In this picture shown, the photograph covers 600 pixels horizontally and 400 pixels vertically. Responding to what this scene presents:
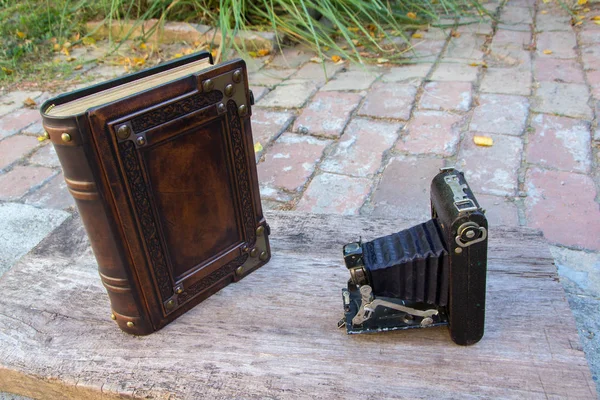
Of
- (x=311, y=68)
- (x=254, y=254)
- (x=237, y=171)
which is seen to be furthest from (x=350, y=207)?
(x=311, y=68)

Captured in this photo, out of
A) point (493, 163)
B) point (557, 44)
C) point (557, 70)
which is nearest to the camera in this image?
point (493, 163)

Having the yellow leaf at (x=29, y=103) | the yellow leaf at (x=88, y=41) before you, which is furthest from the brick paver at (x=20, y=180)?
the yellow leaf at (x=88, y=41)

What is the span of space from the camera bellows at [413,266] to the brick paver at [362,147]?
1.23m

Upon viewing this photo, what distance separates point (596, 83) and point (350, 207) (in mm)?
1744

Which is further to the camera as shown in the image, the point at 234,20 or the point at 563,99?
the point at 234,20

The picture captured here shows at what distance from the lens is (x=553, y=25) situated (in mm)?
3775

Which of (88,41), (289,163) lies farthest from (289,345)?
(88,41)

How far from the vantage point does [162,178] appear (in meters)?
1.22

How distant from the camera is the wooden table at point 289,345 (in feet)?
3.85

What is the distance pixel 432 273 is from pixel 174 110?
678mm

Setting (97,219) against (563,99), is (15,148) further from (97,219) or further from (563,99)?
(563,99)

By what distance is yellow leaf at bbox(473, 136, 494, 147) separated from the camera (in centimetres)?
257

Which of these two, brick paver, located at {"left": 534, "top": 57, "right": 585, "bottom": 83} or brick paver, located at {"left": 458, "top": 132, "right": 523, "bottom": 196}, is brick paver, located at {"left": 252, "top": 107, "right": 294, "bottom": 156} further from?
brick paver, located at {"left": 534, "top": 57, "right": 585, "bottom": 83}

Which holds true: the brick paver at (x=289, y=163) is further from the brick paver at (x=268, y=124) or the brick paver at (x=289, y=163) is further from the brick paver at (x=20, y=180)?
the brick paver at (x=20, y=180)
